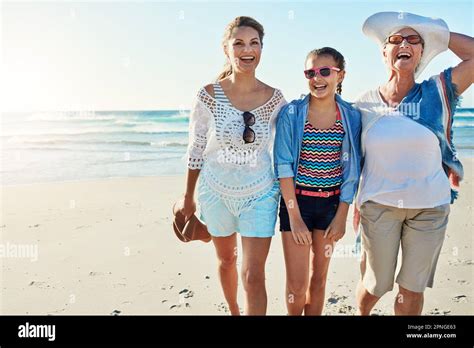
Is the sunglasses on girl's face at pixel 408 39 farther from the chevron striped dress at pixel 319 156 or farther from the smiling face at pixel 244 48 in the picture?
the smiling face at pixel 244 48

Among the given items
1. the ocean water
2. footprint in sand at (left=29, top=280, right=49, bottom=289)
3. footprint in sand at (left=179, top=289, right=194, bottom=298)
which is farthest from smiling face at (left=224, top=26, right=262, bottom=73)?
the ocean water

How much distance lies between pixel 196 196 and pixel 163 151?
497 inches

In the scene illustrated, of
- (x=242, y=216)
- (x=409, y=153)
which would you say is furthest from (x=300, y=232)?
(x=409, y=153)

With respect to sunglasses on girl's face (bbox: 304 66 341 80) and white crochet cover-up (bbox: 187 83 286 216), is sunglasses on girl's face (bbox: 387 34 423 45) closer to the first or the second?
sunglasses on girl's face (bbox: 304 66 341 80)

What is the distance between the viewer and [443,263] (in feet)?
17.1

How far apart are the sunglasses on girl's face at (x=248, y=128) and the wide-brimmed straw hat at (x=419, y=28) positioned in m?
1.08

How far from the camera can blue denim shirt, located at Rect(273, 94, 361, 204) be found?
10.3 feet

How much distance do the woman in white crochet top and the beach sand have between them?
3.95 feet

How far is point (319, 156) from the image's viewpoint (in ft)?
10.4

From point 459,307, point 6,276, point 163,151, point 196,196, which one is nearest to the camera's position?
point 196,196

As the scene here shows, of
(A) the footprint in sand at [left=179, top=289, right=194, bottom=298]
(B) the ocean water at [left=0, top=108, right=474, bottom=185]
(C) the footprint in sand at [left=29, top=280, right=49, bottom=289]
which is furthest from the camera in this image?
(B) the ocean water at [left=0, top=108, right=474, bottom=185]

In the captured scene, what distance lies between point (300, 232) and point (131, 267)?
107 inches
